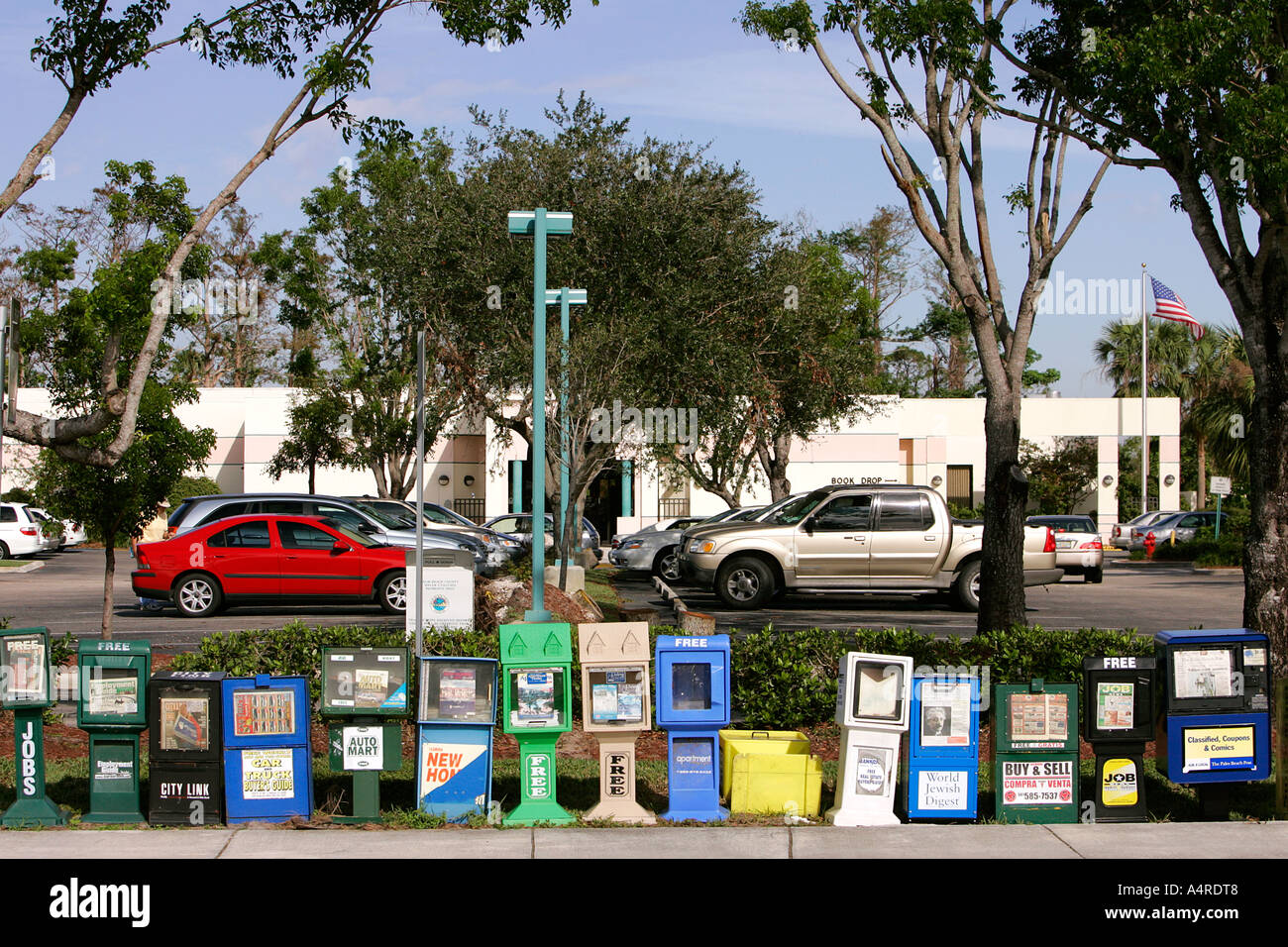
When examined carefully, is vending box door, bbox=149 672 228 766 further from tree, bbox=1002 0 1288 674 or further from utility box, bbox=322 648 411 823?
tree, bbox=1002 0 1288 674

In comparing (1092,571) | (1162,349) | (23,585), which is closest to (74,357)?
(23,585)

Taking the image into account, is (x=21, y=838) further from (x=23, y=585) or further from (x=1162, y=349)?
(x=1162, y=349)

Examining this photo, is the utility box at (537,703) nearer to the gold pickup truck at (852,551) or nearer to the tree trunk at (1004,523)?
the tree trunk at (1004,523)

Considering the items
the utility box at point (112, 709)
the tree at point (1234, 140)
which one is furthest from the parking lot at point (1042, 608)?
the utility box at point (112, 709)

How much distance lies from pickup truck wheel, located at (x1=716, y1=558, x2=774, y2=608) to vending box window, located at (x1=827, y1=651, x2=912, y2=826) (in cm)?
1099

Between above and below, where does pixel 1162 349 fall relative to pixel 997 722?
above

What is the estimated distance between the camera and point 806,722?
8.99m

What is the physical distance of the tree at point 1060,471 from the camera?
43031mm

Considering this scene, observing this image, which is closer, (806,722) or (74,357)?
(806,722)

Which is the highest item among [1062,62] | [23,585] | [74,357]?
[1062,62]

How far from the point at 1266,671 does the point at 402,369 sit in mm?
23562

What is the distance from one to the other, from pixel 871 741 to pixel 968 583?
39.3 ft
